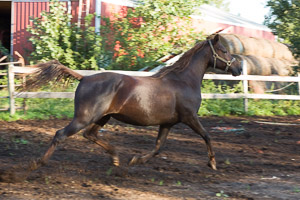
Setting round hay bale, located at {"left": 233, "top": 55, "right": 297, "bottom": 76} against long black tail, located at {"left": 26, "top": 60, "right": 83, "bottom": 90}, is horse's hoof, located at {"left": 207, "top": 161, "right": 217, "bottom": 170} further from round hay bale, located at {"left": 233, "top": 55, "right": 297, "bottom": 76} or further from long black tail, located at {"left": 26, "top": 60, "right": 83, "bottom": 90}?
round hay bale, located at {"left": 233, "top": 55, "right": 297, "bottom": 76}

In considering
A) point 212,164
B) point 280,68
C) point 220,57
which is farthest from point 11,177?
point 280,68

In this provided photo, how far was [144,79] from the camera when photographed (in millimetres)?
5266

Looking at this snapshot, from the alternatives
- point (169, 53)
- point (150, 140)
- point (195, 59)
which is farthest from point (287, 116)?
point (195, 59)

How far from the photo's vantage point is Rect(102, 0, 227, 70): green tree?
13.1 metres

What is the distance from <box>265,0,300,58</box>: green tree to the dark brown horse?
25.9ft

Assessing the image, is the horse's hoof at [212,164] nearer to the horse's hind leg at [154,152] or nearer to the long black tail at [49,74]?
the horse's hind leg at [154,152]

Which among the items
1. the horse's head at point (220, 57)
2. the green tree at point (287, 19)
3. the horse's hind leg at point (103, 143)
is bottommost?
the horse's hind leg at point (103, 143)

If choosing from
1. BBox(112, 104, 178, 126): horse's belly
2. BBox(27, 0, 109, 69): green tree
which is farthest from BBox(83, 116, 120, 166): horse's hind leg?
BBox(27, 0, 109, 69): green tree

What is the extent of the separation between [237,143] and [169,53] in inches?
294

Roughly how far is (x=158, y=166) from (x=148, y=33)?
8.79 meters

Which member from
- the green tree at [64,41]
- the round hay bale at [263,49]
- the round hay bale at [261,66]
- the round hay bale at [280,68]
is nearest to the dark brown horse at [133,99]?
the green tree at [64,41]

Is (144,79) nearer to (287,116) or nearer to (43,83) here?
(43,83)

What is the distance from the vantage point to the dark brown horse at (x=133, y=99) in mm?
4801

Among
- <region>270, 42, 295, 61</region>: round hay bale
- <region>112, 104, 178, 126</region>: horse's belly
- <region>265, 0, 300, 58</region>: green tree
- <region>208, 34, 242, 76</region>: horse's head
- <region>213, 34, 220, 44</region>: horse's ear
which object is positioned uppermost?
<region>265, 0, 300, 58</region>: green tree
